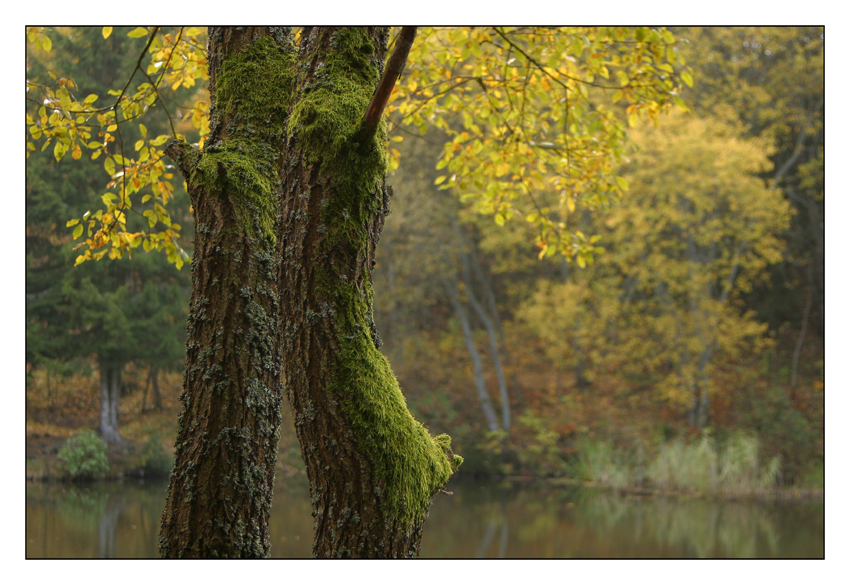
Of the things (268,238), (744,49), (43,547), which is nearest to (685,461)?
(744,49)

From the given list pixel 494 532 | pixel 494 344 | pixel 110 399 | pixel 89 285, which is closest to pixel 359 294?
pixel 494 532

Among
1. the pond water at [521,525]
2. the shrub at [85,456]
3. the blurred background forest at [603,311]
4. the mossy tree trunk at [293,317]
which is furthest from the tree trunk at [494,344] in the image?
the mossy tree trunk at [293,317]

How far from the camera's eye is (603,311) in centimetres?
977

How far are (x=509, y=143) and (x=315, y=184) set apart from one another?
6.07 ft

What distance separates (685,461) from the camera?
862 centimetres

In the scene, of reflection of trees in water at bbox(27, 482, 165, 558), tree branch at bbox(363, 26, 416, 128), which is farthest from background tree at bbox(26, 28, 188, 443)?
tree branch at bbox(363, 26, 416, 128)

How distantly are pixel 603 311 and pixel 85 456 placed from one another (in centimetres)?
695

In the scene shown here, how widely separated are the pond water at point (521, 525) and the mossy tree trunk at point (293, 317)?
14.6 feet

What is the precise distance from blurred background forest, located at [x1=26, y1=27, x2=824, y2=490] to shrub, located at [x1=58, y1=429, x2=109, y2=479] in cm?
7

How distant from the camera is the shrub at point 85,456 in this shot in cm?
756

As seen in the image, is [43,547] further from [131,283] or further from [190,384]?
[190,384]

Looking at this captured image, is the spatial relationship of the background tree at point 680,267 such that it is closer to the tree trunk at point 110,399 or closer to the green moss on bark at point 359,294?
the tree trunk at point 110,399

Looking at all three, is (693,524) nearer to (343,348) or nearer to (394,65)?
(343,348)
